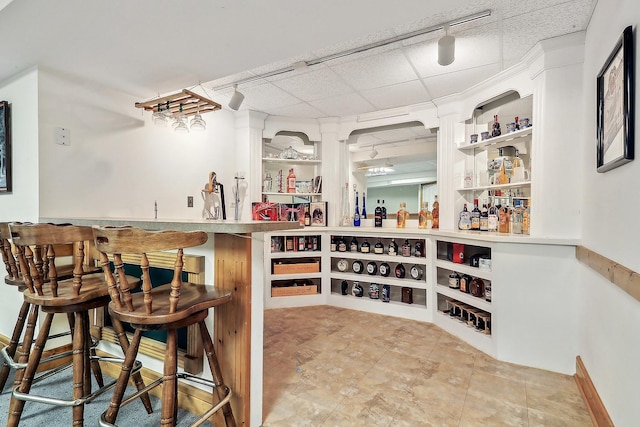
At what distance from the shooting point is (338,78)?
2807mm

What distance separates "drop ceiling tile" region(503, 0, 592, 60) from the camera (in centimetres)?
188

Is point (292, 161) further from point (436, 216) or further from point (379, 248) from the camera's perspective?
point (436, 216)

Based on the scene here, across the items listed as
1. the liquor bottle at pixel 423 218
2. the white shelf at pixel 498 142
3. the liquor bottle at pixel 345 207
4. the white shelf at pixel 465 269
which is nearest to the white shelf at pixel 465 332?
the white shelf at pixel 465 269

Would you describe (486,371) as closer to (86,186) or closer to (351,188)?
(351,188)

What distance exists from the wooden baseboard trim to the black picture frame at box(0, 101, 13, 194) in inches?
155

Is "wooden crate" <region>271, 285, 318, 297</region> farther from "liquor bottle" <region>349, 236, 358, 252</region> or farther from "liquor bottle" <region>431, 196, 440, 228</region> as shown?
"liquor bottle" <region>431, 196, 440, 228</region>

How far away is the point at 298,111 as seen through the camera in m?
3.66

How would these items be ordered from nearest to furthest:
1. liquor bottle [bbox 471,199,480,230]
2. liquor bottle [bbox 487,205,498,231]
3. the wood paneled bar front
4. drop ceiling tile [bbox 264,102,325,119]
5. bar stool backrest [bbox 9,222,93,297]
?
bar stool backrest [bbox 9,222,93,297], the wood paneled bar front, liquor bottle [bbox 487,205,498,231], liquor bottle [bbox 471,199,480,230], drop ceiling tile [bbox 264,102,325,119]

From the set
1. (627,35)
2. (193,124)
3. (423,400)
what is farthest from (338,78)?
(423,400)

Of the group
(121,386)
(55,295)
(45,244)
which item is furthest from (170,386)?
(45,244)

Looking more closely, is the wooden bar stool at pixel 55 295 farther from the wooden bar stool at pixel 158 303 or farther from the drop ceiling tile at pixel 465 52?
the drop ceiling tile at pixel 465 52

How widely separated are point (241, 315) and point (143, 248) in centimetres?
59

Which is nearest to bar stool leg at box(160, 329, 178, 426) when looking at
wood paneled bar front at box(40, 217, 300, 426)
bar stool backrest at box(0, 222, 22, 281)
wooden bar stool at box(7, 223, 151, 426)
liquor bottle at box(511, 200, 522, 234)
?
wood paneled bar front at box(40, 217, 300, 426)

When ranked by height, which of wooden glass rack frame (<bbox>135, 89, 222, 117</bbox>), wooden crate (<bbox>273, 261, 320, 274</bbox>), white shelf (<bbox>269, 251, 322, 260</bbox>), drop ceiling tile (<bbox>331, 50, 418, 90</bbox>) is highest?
drop ceiling tile (<bbox>331, 50, 418, 90</bbox>)
